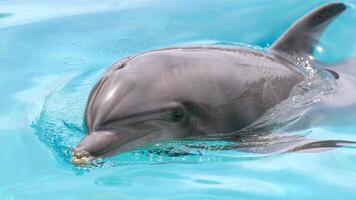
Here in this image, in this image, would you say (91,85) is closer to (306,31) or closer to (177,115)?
(177,115)

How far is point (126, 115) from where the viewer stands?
16.6 feet

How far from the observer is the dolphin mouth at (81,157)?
4.83 metres

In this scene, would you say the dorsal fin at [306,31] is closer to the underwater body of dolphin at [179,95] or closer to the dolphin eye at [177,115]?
the underwater body of dolphin at [179,95]

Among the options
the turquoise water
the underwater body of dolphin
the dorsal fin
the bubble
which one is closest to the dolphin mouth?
the underwater body of dolphin

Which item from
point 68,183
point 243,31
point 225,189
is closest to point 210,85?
point 225,189

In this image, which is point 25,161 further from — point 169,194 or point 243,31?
point 243,31

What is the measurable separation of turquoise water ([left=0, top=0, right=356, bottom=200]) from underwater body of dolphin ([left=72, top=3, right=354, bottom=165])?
0.83 ft

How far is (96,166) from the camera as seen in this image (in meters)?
5.11

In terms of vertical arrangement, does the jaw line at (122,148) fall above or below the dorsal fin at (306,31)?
below

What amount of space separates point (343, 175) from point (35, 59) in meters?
4.42

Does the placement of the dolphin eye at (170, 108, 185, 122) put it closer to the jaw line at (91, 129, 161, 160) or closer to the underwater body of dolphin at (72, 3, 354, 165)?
the underwater body of dolphin at (72, 3, 354, 165)

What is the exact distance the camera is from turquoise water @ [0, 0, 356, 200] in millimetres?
5105

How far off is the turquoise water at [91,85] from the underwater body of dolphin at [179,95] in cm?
25

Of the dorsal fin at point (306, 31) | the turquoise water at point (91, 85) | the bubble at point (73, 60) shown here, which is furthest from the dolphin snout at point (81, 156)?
the bubble at point (73, 60)
